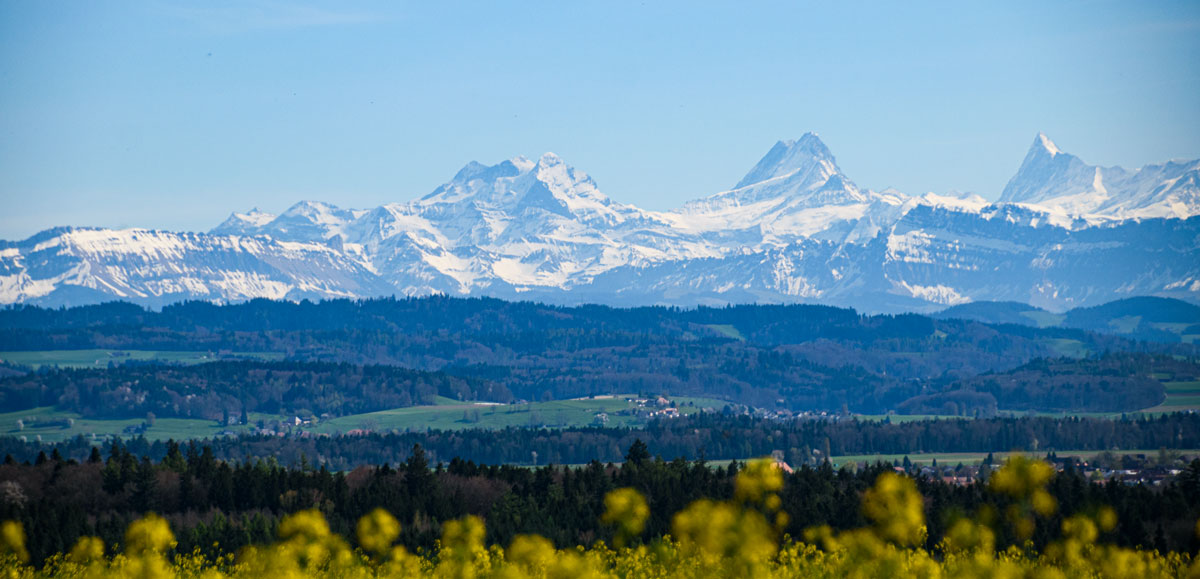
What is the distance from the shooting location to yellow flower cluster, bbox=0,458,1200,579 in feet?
320

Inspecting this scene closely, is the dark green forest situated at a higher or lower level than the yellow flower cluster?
lower

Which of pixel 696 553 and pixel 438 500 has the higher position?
pixel 696 553

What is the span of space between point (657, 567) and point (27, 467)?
367 feet

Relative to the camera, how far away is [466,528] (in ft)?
475

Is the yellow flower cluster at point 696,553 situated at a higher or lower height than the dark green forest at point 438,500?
higher

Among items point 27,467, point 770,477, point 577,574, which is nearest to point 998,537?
point 770,477

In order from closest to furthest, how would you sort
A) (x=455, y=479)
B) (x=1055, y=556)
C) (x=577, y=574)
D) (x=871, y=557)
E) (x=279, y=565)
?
(x=577, y=574), (x=279, y=565), (x=871, y=557), (x=1055, y=556), (x=455, y=479)

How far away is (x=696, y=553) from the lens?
111500mm

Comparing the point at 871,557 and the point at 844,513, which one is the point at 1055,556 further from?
the point at 844,513

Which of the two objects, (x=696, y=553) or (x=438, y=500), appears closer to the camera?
(x=696, y=553)

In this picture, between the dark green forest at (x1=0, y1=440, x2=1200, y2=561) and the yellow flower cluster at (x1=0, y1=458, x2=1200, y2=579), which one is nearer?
the yellow flower cluster at (x1=0, y1=458, x2=1200, y2=579)

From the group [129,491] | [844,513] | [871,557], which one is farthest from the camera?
[129,491]

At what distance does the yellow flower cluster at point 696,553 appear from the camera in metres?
97.5

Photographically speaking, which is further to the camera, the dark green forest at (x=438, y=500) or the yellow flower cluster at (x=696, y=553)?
the dark green forest at (x=438, y=500)
